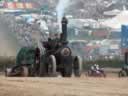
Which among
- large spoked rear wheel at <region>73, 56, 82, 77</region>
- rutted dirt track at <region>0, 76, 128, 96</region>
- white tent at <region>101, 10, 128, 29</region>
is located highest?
white tent at <region>101, 10, 128, 29</region>

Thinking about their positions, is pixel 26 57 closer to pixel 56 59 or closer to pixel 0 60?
pixel 56 59

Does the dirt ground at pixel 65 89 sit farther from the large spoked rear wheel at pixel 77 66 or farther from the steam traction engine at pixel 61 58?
the large spoked rear wheel at pixel 77 66

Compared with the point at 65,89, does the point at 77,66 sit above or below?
below

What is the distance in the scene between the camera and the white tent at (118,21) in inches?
3602

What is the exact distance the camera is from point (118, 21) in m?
93.9

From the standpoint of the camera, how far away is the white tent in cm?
9150

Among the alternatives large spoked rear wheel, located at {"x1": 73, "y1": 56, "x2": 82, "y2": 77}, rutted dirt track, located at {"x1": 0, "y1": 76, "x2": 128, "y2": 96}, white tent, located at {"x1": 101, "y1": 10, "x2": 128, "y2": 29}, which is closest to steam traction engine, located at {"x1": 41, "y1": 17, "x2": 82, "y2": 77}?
large spoked rear wheel, located at {"x1": 73, "y1": 56, "x2": 82, "y2": 77}

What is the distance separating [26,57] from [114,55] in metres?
48.6

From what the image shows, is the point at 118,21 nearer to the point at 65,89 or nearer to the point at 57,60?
the point at 57,60

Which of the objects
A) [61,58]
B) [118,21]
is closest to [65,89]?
[61,58]

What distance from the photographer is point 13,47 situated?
82.8 m

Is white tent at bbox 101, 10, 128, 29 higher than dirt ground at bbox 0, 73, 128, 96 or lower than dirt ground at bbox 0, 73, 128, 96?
higher

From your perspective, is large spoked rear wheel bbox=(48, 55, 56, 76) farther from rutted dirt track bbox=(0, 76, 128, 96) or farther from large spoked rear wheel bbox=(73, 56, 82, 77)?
rutted dirt track bbox=(0, 76, 128, 96)

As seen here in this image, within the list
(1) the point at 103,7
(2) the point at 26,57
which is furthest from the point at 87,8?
(2) the point at 26,57
